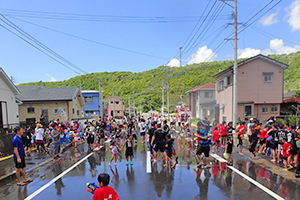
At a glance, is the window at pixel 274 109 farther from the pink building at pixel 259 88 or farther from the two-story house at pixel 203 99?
the two-story house at pixel 203 99

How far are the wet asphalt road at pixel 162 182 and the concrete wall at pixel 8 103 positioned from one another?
375 inches

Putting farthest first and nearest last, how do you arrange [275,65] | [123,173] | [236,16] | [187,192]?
[275,65] → [236,16] → [123,173] → [187,192]

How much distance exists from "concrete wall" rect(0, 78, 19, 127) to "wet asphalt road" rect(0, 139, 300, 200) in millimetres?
9513

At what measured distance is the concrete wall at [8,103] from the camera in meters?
14.8

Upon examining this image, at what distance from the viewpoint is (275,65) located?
66.6 ft

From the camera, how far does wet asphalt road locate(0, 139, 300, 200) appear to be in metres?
5.34

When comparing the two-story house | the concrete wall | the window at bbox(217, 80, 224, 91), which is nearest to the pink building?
the window at bbox(217, 80, 224, 91)

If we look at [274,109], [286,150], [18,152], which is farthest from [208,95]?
[18,152]

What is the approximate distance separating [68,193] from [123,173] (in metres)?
2.09

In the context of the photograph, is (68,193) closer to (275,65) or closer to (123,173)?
(123,173)

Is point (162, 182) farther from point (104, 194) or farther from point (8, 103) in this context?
point (8, 103)

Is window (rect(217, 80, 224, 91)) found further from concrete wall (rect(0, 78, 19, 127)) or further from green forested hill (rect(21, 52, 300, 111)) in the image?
concrete wall (rect(0, 78, 19, 127))

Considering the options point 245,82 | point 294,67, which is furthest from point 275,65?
point 294,67

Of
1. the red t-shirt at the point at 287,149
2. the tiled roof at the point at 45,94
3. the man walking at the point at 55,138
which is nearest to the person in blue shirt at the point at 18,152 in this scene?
the man walking at the point at 55,138
